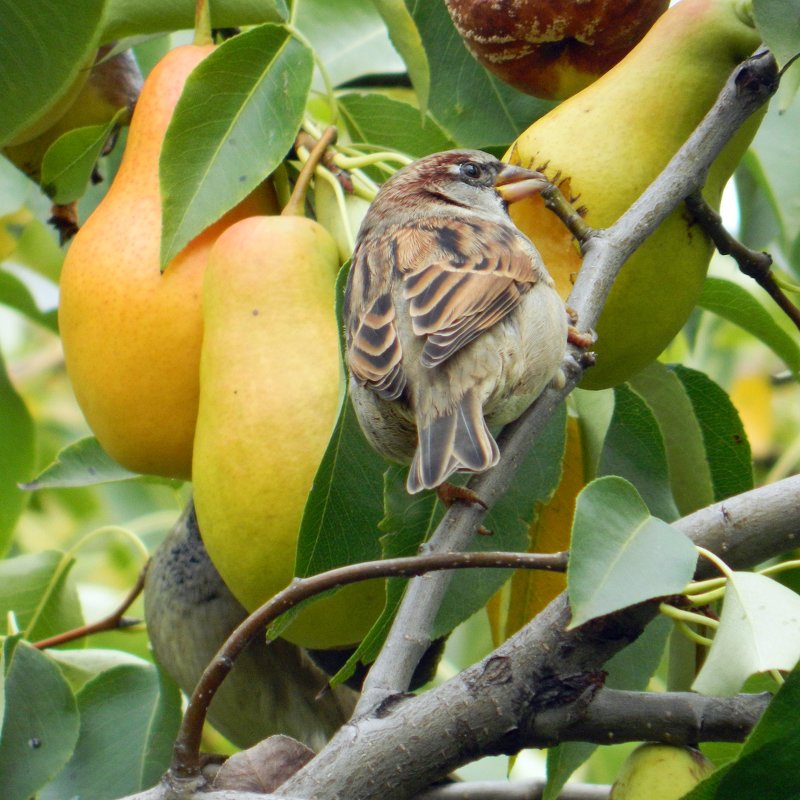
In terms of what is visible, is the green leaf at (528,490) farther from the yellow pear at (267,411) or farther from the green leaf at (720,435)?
the green leaf at (720,435)

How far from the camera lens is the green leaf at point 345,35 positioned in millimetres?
3303

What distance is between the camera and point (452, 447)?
2125mm

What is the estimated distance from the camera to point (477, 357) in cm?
246

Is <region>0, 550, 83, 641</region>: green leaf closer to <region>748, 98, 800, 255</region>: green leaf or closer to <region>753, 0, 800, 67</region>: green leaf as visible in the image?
<region>748, 98, 800, 255</region>: green leaf

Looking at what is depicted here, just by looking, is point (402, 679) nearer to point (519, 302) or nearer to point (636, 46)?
point (519, 302)

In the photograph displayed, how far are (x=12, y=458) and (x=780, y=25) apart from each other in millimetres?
2156

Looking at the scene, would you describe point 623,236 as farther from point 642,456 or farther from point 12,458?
point 12,458

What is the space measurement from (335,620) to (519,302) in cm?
73

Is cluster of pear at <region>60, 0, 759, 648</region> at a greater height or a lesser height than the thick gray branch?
greater

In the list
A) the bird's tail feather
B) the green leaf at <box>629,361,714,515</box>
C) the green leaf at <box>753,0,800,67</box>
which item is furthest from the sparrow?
the green leaf at <box>753,0,800,67</box>

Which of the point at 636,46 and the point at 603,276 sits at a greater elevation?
the point at 636,46

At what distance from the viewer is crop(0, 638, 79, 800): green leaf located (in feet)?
7.79

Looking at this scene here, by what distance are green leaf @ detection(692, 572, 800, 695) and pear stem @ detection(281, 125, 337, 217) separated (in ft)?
3.74

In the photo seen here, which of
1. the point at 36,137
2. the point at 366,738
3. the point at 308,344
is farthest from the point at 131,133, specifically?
the point at 366,738
